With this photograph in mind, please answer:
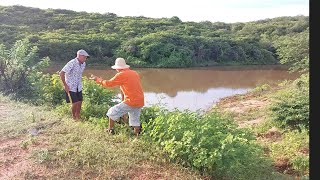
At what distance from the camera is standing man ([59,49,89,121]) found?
629 centimetres

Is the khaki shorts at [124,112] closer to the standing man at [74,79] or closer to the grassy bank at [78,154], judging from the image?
the grassy bank at [78,154]

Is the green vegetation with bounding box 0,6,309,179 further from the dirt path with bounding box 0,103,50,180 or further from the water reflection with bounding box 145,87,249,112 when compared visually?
the water reflection with bounding box 145,87,249,112

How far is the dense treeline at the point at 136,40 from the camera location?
97.7ft

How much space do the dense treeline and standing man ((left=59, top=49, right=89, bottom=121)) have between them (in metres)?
22.1

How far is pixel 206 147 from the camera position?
450 cm

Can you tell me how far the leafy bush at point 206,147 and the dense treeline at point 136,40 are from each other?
22.6 meters

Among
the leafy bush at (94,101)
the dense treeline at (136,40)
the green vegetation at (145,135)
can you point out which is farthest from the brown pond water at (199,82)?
the leafy bush at (94,101)

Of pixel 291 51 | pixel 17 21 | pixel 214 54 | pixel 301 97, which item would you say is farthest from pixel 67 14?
pixel 301 97

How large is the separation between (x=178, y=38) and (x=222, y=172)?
2914 cm

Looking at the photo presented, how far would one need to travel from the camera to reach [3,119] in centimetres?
620

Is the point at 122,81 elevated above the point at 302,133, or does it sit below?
above

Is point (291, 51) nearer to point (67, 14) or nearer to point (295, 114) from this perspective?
point (295, 114)

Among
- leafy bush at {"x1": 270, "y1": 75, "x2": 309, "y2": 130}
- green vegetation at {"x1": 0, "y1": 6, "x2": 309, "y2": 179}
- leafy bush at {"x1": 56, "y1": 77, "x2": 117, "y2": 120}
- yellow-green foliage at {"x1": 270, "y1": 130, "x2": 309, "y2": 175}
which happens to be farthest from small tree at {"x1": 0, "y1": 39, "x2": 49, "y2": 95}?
yellow-green foliage at {"x1": 270, "y1": 130, "x2": 309, "y2": 175}

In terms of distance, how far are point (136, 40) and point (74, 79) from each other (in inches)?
1008
